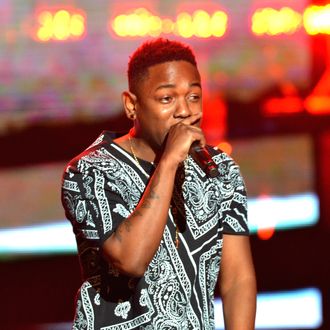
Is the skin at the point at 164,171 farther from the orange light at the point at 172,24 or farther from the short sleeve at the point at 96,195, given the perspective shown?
the orange light at the point at 172,24

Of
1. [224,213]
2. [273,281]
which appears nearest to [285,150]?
[273,281]

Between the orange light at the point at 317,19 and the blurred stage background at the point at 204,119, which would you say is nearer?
the blurred stage background at the point at 204,119

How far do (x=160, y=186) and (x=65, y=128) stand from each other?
3723mm

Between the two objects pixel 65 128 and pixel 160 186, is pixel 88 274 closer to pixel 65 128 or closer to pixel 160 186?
pixel 160 186

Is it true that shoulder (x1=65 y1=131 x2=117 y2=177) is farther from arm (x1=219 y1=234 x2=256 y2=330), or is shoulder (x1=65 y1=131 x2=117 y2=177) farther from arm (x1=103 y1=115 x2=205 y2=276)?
arm (x1=219 y1=234 x2=256 y2=330)

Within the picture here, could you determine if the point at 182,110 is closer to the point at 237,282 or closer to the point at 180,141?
the point at 180,141

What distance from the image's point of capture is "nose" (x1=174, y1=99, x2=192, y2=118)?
2.38 metres

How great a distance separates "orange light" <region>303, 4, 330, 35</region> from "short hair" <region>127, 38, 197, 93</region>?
3937mm

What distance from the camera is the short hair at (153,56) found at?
2482mm

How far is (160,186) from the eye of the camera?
2.33 meters

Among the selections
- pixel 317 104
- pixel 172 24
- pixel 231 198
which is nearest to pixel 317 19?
pixel 317 104

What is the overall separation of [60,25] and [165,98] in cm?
356

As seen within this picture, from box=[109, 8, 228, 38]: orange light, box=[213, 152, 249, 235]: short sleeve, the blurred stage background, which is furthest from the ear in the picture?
box=[109, 8, 228, 38]: orange light

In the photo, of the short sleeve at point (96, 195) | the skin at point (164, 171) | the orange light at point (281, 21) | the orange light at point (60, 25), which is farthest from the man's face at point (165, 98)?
the orange light at point (281, 21)
